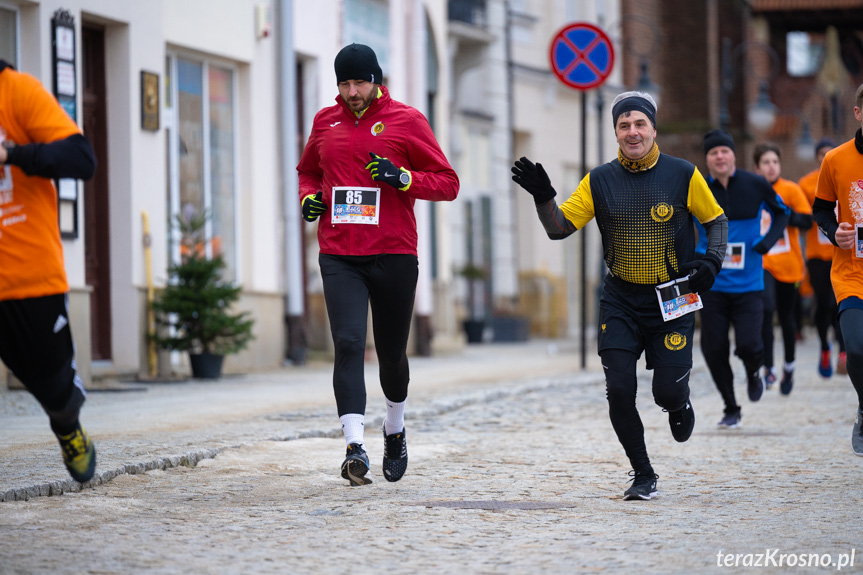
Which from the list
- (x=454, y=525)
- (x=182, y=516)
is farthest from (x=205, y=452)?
(x=454, y=525)

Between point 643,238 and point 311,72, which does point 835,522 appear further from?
point 311,72

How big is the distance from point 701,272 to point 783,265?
6388mm

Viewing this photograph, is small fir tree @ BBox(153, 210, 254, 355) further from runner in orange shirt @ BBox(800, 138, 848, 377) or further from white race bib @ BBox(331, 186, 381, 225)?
white race bib @ BBox(331, 186, 381, 225)

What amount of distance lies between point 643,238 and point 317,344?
45.8 feet

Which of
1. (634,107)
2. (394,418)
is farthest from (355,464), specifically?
(634,107)

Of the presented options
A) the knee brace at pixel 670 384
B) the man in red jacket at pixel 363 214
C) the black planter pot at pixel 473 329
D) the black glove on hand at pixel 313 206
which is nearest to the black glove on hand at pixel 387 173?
the man in red jacket at pixel 363 214

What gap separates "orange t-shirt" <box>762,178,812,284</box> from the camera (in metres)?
13.2

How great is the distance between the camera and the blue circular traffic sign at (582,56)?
16891 millimetres

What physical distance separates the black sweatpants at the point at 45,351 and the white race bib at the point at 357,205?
1.80m

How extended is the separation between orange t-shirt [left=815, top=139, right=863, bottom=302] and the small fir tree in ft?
28.8

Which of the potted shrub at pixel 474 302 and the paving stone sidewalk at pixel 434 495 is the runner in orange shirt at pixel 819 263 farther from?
the potted shrub at pixel 474 302

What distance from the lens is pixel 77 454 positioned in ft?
20.6

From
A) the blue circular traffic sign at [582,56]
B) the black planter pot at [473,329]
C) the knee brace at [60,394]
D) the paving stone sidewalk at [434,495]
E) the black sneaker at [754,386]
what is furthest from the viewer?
the black planter pot at [473,329]

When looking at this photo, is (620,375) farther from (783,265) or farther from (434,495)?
(783,265)
